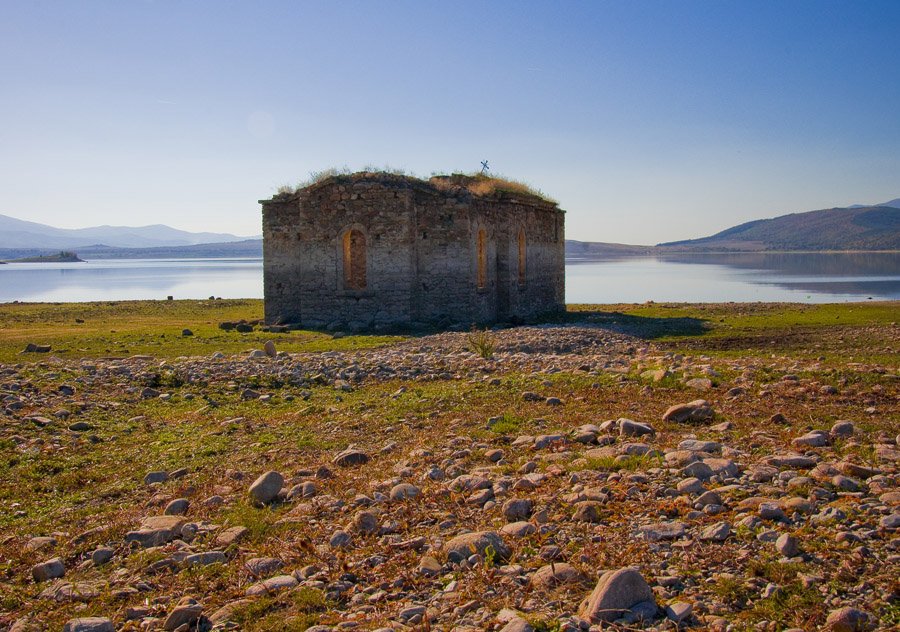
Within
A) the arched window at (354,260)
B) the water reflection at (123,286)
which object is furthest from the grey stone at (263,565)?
the water reflection at (123,286)

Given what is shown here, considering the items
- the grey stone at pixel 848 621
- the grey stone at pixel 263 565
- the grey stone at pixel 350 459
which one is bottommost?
the grey stone at pixel 263 565

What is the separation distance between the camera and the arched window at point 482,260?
23484 mm

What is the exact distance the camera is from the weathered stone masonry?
2100 centimetres

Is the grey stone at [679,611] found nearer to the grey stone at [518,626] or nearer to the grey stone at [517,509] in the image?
the grey stone at [518,626]

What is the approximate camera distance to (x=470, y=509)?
5.07 metres

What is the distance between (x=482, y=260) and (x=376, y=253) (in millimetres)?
4442

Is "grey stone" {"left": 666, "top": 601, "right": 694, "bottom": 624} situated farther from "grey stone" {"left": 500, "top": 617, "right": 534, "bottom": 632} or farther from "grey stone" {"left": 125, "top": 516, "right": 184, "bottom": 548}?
"grey stone" {"left": 125, "top": 516, "right": 184, "bottom": 548}

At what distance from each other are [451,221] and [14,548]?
1771cm

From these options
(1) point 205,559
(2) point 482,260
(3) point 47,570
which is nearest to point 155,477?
(3) point 47,570

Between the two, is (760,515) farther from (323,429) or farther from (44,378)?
(44,378)

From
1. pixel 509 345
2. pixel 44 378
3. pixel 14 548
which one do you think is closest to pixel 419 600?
pixel 14 548

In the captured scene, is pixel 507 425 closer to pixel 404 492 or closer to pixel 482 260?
pixel 404 492

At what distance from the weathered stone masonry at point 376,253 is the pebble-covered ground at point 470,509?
37.4 feet

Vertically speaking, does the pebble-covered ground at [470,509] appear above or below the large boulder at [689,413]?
below
